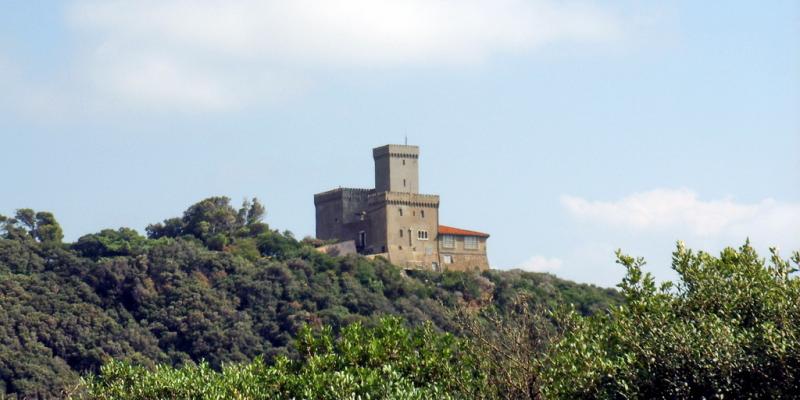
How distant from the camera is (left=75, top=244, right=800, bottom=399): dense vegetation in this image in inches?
961

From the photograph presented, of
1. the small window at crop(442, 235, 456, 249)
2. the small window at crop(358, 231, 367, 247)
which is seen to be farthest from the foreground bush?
the small window at crop(358, 231, 367, 247)

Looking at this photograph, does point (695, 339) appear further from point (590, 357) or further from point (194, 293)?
point (194, 293)

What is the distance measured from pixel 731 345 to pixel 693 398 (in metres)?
1.12

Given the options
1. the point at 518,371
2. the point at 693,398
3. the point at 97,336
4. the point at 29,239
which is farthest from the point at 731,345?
the point at 29,239

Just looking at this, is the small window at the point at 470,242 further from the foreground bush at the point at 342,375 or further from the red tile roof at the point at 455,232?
the foreground bush at the point at 342,375

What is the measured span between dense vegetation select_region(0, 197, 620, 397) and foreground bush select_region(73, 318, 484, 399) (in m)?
46.4

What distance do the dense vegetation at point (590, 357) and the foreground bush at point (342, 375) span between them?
3 centimetres

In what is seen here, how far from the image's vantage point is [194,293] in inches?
3625

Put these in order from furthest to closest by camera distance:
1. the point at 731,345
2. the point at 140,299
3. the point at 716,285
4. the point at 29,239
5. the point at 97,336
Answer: the point at 29,239 < the point at 140,299 < the point at 97,336 < the point at 716,285 < the point at 731,345

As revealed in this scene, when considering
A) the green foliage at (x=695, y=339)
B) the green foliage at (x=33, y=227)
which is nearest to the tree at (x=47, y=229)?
the green foliage at (x=33, y=227)

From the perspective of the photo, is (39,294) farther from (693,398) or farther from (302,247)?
(693,398)

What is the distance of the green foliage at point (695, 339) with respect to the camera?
24203 millimetres

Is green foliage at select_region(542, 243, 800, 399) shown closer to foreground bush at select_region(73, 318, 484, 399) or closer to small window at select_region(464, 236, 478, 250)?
foreground bush at select_region(73, 318, 484, 399)

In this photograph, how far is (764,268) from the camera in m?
27.6
